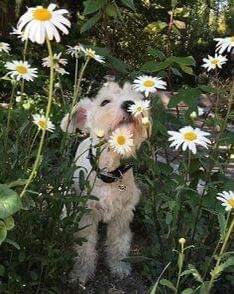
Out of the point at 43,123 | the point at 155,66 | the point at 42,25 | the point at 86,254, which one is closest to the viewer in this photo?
the point at 42,25


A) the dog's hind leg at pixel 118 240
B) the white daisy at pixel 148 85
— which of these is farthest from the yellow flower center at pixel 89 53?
the dog's hind leg at pixel 118 240

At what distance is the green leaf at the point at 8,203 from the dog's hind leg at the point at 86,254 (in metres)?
1.47

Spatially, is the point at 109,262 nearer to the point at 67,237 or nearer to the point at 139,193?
the point at 139,193

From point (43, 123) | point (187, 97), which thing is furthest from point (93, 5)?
point (43, 123)

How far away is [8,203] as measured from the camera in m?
1.74

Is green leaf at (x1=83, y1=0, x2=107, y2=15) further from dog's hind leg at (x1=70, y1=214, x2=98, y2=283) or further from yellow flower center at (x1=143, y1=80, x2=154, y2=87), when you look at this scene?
dog's hind leg at (x1=70, y1=214, x2=98, y2=283)

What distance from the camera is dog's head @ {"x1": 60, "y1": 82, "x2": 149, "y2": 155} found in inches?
114

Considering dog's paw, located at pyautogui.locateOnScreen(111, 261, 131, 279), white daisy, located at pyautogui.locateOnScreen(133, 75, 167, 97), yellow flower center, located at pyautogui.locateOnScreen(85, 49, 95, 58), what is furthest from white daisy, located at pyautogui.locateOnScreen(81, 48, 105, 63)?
dog's paw, located at pyautogui.locateOnScreen(111, 261, 131, 279)

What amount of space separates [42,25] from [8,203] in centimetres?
59

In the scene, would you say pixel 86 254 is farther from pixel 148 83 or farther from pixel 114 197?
pixel 148 83

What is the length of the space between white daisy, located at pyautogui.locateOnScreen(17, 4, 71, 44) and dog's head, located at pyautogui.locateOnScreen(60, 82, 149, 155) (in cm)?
114

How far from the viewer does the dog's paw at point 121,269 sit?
3.43m

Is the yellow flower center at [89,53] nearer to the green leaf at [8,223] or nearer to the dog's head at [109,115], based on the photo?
the dog's head at [109,115]

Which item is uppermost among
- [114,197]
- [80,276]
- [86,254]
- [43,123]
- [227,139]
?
[227,139]
